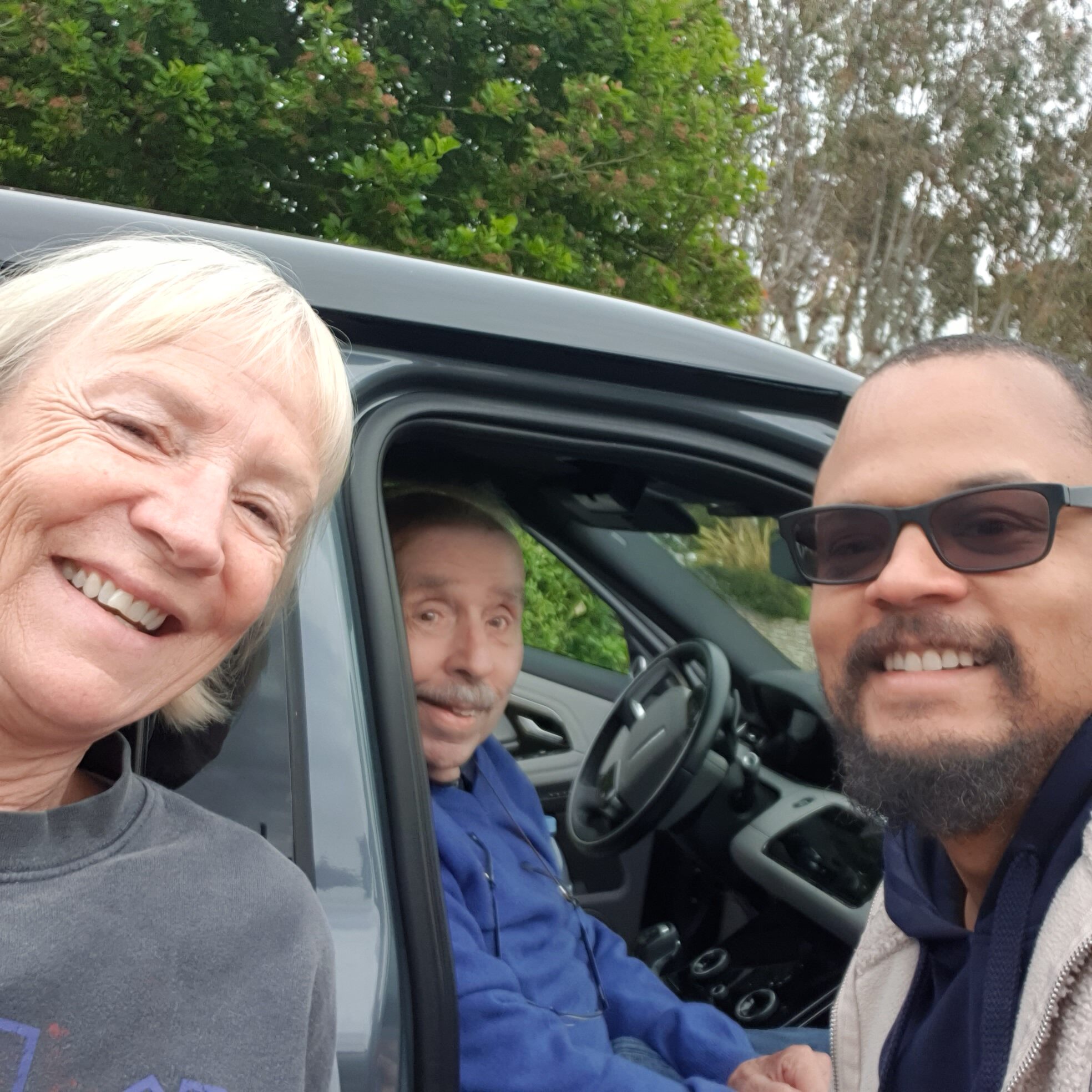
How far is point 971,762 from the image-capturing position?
4.12ft

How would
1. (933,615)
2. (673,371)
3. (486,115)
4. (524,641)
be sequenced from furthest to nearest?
1. (486,115)
2. (524,641)
3. (673,371)
4. (933,615)

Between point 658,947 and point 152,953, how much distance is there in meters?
1.89

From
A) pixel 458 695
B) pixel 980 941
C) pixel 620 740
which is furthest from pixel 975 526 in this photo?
pixel 620 740

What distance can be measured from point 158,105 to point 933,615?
228 inches

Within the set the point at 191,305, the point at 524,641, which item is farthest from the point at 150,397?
the point at 524,641

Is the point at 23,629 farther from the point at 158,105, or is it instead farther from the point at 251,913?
the point at 158,105

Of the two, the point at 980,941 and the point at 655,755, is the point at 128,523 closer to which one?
the point at 980,941

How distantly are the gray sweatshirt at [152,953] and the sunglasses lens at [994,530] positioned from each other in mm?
809

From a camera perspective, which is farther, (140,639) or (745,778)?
(745,778)

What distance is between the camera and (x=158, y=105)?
237 inches

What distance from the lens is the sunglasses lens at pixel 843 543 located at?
1396 mm

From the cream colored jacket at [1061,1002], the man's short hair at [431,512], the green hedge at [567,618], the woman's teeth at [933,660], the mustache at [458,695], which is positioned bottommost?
the green hedge at [567,618]

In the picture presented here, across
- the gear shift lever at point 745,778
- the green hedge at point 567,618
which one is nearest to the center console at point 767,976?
the gear shift lever at point 745,778

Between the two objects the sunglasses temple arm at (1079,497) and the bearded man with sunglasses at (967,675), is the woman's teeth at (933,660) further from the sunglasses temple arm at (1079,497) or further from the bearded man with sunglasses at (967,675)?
the sunglasses temple arm at (1079,497)
